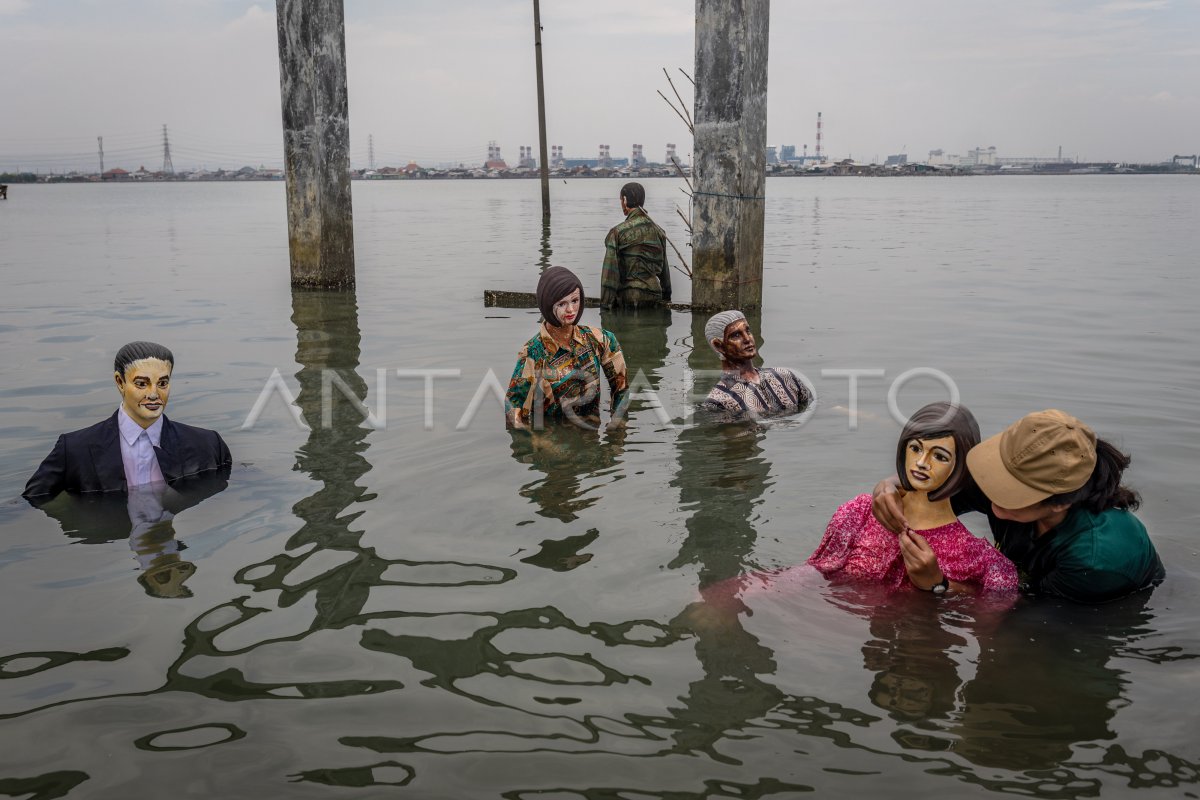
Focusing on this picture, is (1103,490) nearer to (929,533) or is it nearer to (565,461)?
(929,533)

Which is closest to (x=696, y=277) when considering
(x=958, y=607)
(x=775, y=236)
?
(x=958, y=607)

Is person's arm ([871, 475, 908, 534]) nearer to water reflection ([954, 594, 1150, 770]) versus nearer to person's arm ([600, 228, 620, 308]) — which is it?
→ water reflection ([954, 594, 1150, 770])

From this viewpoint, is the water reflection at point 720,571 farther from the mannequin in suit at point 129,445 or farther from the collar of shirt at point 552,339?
the mannequin in suit at point 129,445

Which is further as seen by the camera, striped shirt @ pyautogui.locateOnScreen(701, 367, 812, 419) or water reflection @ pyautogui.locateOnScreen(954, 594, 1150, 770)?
striped shirt @ pyautogui.locateOnScreen(701, 367, 812, 419)

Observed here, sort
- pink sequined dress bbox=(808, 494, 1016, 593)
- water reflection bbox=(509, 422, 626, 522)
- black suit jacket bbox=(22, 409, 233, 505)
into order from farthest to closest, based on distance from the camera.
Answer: water reflection bbox=(509, 422, 626, 522)
black suit jacket bbox=(22, 409, 233, 505)
pink sequined dress bbox=(808, 494, 1016, 593)

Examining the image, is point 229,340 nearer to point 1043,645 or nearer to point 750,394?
point 750,394

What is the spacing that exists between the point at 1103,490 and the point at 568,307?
138 inches

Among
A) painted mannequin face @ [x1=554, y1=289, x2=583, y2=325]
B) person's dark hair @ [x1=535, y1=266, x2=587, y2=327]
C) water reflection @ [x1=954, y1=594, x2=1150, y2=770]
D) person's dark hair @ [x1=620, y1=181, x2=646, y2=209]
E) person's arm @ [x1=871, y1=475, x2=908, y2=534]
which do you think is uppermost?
person's dark hair @ [x1=620, y1=181, x2=646, y2=209]

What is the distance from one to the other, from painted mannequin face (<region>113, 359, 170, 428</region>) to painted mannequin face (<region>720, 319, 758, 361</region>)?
3.51 m

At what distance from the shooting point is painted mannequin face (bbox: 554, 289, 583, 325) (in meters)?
6.63

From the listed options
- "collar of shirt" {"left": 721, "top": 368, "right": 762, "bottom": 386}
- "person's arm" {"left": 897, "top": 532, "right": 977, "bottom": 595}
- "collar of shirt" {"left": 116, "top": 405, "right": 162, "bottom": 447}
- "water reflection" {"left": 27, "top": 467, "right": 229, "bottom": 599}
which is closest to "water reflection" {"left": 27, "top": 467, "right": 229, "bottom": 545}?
"water reflection" {"left": 27, "top": 467, "right": 229, "bottom": 599}

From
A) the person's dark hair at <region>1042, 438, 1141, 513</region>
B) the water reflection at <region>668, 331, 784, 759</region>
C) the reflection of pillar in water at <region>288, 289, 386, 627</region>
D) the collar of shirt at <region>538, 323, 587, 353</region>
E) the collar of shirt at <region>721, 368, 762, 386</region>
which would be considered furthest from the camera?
the collar of shirt at <region>721, 368, 762, 386</region>

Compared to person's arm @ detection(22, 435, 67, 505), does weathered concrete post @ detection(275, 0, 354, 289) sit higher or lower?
higher

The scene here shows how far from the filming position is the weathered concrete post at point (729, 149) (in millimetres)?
10703
